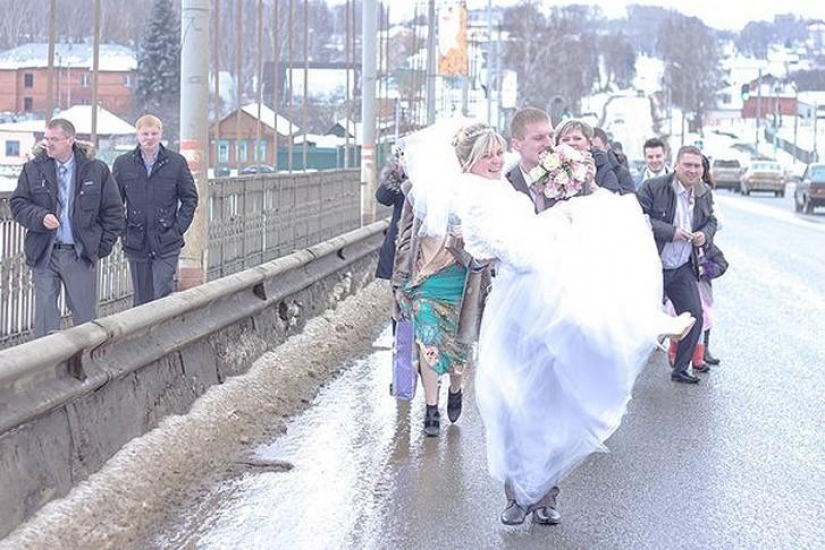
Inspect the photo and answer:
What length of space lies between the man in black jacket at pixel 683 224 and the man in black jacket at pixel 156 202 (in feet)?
11.5

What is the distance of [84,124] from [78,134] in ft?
0.54

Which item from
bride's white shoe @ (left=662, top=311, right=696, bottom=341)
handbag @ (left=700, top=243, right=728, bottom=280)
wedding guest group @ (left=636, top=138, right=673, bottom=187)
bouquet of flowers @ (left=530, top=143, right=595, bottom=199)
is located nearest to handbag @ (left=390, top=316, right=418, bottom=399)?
bouquet of flowers @ (left=530, top=143, right=595, bottom=199)

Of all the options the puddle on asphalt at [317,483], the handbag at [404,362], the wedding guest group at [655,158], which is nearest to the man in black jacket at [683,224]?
the wedding guest group at [655,158]

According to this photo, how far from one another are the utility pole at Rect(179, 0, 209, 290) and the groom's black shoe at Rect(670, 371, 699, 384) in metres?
3.68

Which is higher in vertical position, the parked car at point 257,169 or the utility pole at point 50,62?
the utility pole at point 50,62

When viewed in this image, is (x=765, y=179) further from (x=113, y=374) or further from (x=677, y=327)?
(x=113, y=374)

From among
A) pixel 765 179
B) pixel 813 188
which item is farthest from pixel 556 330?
pixel 765 179

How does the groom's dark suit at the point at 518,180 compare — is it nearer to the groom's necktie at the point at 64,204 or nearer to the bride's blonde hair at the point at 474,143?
the bride's blonde hair at the point at 474,143

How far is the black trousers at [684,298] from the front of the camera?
40.4 feet

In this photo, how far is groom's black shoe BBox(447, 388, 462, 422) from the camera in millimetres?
10055

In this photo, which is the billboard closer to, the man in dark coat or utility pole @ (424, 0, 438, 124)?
utility pole @ (424, 0, 438, 124)

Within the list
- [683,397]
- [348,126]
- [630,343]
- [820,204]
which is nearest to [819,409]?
[683,397]

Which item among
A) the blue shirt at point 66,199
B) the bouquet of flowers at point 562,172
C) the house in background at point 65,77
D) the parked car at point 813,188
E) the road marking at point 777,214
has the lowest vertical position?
the road marking at point 777,214

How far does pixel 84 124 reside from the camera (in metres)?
14.2
